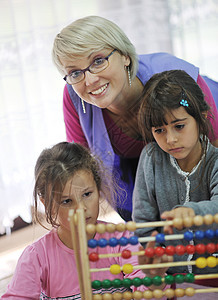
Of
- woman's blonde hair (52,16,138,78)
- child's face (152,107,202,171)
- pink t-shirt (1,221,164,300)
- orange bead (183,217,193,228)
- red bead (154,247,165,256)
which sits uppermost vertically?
woman's blonde hair (52,16,138,78)

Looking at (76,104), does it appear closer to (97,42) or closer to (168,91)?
(97,42)

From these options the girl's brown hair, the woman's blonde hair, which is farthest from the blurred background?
the girl's brown hair

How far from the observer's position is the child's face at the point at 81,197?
4.24 feet

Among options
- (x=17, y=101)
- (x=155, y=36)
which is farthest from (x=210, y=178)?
(x=155, y=36)

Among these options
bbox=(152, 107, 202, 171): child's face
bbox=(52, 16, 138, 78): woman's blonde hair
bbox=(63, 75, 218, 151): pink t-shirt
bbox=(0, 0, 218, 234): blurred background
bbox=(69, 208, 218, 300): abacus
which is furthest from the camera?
bbox=(0, 0, 218, 234): blurred background

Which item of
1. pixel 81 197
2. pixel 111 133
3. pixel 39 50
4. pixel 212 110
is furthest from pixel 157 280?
pixel 39 50

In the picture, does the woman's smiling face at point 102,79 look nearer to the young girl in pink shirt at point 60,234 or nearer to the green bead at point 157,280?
the young girl in pink shirt at point 60,234

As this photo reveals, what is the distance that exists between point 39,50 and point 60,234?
1414 millimetres

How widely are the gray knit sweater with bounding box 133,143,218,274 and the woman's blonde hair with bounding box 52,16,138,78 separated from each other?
39 centimetres

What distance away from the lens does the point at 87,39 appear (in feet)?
4.89

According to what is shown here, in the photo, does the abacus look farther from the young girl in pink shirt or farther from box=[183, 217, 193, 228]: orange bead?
the young girl in pink shirt

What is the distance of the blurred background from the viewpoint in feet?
8.05

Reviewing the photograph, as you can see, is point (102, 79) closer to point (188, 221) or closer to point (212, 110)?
point (212, 110)

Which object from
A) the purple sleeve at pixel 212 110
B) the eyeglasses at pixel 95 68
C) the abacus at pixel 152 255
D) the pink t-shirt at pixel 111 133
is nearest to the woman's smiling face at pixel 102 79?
the eyeglasses at pixel 95 68
